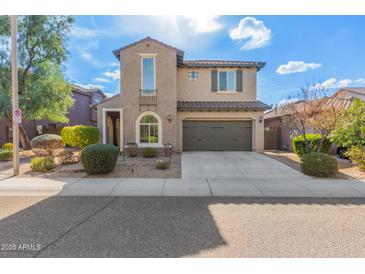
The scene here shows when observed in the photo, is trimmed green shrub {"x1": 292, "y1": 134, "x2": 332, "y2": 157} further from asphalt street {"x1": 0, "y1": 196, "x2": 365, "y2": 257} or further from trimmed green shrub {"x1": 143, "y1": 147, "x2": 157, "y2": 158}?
trimmed green shrub {"x1": 143, "y1": 147, "x2": 157, "y2": 158}

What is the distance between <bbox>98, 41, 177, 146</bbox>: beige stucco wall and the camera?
14.6 metres

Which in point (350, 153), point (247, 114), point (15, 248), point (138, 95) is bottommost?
point (15, 248)

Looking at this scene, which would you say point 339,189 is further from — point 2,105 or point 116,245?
point 2,105

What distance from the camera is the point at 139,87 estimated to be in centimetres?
1477

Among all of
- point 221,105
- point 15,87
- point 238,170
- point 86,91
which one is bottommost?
point 238,170

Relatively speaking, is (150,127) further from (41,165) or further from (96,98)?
(96,98)

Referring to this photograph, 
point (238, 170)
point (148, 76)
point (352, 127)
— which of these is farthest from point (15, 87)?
point (352, 127)

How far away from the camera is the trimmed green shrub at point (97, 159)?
8.65 metres

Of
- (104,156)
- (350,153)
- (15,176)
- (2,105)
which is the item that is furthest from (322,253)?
(2,105)

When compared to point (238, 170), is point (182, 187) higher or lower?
lower

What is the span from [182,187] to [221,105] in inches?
397

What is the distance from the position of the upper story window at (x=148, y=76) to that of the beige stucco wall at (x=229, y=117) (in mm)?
2772

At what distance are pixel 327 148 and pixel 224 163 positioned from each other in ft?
22.4

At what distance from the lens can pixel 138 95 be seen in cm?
1479
